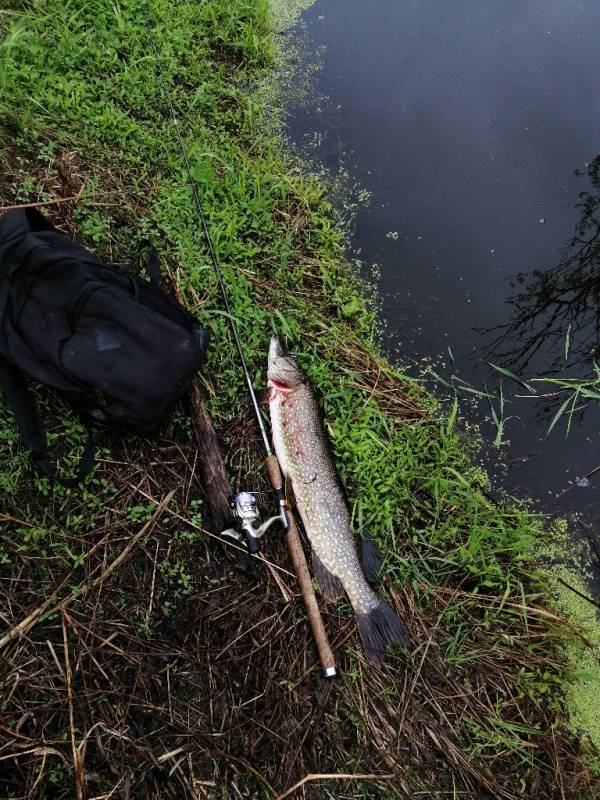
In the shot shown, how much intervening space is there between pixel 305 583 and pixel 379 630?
465 millimetres

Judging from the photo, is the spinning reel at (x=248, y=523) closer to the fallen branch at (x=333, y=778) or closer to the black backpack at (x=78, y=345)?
the black backpack at (x=78, y=345)

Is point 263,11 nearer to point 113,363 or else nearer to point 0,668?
point 113,363

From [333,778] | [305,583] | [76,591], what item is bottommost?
[333,778]

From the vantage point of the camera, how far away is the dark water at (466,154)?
3.47 metres

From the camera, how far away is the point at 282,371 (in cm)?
302

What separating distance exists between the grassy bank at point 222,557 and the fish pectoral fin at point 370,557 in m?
0.06

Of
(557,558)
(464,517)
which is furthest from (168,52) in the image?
(557,558)

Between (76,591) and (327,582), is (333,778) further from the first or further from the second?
(76,591)

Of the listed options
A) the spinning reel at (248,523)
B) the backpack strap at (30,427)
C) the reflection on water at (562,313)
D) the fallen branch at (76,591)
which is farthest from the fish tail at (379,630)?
the reflection on water at (562,313)

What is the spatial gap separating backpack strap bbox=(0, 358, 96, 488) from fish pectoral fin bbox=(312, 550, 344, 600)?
1279mm

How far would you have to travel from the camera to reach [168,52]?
12.6ft

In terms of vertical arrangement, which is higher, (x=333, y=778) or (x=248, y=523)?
(x=248, y=523)

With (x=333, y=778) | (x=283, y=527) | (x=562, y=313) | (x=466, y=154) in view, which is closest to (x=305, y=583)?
(x=283, y=527)

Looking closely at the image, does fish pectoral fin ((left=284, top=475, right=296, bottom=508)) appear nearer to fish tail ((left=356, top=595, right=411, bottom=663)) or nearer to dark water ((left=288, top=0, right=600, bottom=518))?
fish tail ((left=356, top=595, right=411, bottom=663))
